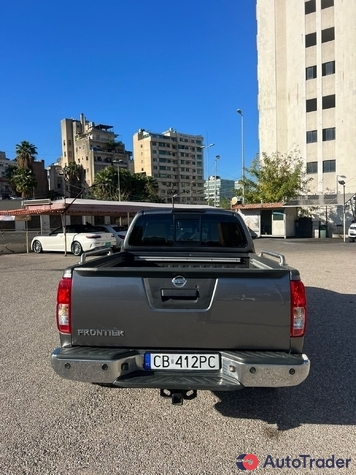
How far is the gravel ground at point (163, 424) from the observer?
91.8 inches

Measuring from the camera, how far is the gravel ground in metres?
2.33

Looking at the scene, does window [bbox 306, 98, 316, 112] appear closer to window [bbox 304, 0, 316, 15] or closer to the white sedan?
window [bbox 304, 0, 316, 15]

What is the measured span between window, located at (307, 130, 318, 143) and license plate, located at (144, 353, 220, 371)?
40955 mm

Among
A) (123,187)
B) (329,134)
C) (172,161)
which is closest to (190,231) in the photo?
(329,134)

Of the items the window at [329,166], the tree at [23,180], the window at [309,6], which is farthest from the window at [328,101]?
the tree at [23,180]

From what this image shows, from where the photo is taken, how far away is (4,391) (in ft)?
10.8

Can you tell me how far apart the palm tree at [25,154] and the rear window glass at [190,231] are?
5887 cm

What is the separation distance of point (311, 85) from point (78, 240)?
35235 millimetres

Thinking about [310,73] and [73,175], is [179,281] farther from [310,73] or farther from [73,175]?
[73,175]

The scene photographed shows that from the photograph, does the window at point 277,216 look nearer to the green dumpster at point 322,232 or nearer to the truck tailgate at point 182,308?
the green dumpster at point 322,232

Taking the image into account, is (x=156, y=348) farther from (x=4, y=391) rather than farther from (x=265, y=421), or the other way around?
(x=4, y=391)

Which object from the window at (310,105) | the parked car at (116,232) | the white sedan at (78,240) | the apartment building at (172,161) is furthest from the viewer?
the apartment building at (172,161)

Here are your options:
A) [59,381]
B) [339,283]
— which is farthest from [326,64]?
[59,381]

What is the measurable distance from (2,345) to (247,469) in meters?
3.69
